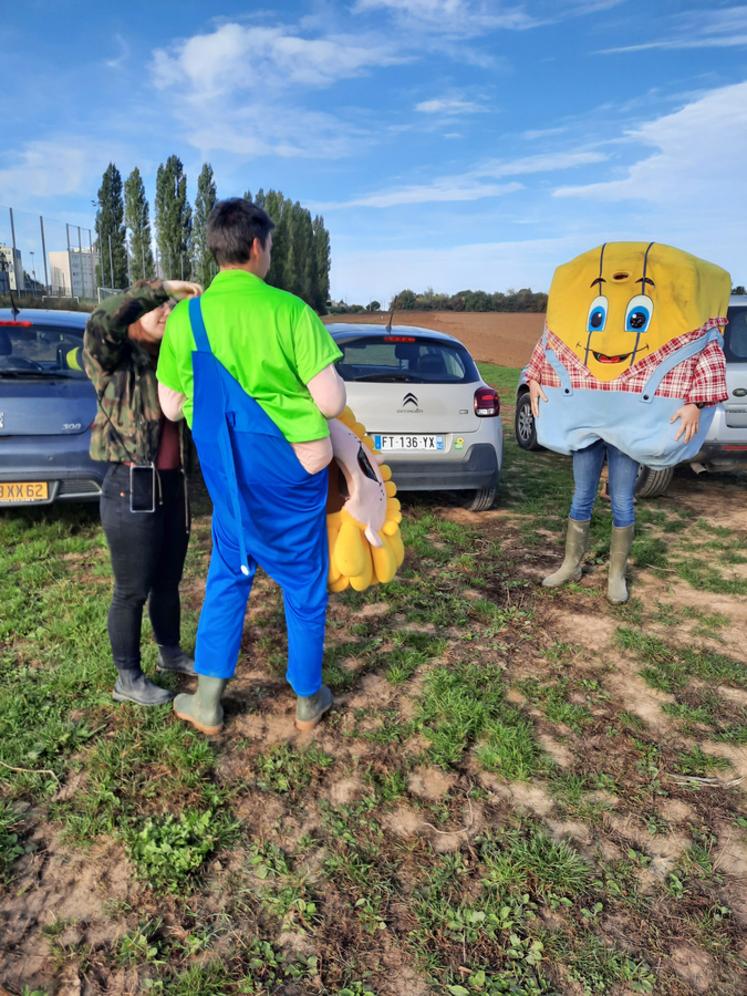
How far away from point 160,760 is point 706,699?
7.81 feet

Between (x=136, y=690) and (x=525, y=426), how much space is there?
23.2 feet

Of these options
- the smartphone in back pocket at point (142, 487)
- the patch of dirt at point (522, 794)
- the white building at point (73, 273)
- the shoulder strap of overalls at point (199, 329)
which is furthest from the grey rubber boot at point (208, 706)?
the white building at point (73, 273)

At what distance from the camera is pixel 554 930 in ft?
6.36

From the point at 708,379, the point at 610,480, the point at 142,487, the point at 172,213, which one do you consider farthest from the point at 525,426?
the point at 172,213

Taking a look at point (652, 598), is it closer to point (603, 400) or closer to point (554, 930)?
point (603, 400)

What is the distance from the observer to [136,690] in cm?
292

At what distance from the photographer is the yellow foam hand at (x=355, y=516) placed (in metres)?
2.58

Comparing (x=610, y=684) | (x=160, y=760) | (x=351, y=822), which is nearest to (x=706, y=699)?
(x=610, y=684)

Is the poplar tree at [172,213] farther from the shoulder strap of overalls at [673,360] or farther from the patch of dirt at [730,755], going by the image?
the patch of dirt at [730,755]

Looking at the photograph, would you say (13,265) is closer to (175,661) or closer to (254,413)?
(175,661)

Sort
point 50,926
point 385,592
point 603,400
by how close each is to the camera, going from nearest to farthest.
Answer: point 50,926, point 603,400, point 385,592

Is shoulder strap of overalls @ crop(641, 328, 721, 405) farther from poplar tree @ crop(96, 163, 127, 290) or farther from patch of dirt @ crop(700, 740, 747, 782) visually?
poplar tree @ crop(96, 163, 127, 290)

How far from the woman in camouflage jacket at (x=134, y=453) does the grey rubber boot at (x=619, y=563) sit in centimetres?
262

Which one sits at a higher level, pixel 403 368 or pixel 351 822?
pixel 403 368
